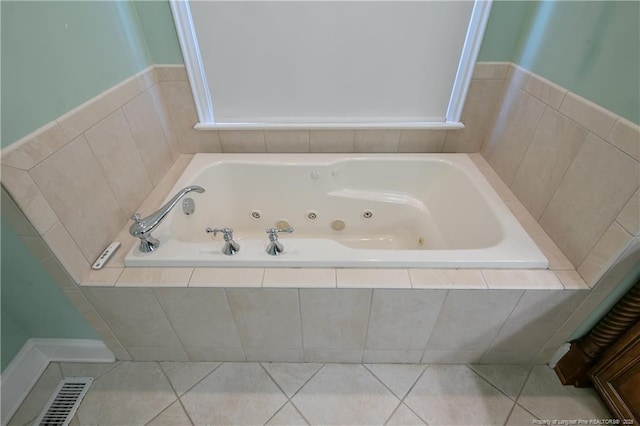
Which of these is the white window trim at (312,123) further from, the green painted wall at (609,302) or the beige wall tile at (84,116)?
the green painted wall at (609,302)

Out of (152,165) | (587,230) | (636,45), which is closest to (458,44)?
(636,45)

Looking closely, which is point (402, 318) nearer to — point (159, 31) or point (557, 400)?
point (557, 400)

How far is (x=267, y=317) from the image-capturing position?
3.40ft

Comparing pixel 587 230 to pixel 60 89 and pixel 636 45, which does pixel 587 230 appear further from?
pixel 60 89

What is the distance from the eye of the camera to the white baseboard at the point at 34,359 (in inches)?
41.6

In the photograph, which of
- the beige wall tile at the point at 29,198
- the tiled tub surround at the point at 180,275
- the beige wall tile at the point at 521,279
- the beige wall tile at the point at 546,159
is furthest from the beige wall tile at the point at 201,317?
the beige wall tile at the point at 546,159

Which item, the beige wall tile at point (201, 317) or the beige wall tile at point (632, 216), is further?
the beige wall tile at point (201, 317)

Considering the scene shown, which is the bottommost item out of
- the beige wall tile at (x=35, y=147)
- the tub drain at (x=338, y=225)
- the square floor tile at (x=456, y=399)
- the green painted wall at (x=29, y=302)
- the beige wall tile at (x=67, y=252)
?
the square floor tile at (x=456, y=399)

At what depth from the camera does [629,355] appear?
3.17ft

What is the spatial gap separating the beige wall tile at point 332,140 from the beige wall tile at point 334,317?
0.87 m

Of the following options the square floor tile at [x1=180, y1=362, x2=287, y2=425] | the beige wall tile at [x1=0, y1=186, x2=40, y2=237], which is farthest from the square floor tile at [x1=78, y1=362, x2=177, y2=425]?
the beige wall tile at [x1=0, y1=186, x2=40, y2=237]

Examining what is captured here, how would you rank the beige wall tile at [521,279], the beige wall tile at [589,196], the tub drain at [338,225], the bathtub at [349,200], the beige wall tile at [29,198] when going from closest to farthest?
1. the beige wall tile at [29,198]
2. the beige wall tile at [589,196]
3. the beige wall tile at [521,279]
4. the bathtub at [349,200]
5. the tub drain at [338,225]

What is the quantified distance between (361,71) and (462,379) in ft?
4.58

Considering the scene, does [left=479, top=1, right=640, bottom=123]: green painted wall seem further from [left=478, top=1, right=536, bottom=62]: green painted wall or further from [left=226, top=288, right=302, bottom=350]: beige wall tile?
[left=226, top=288, right=302, bottom=350]: beige wall tile
